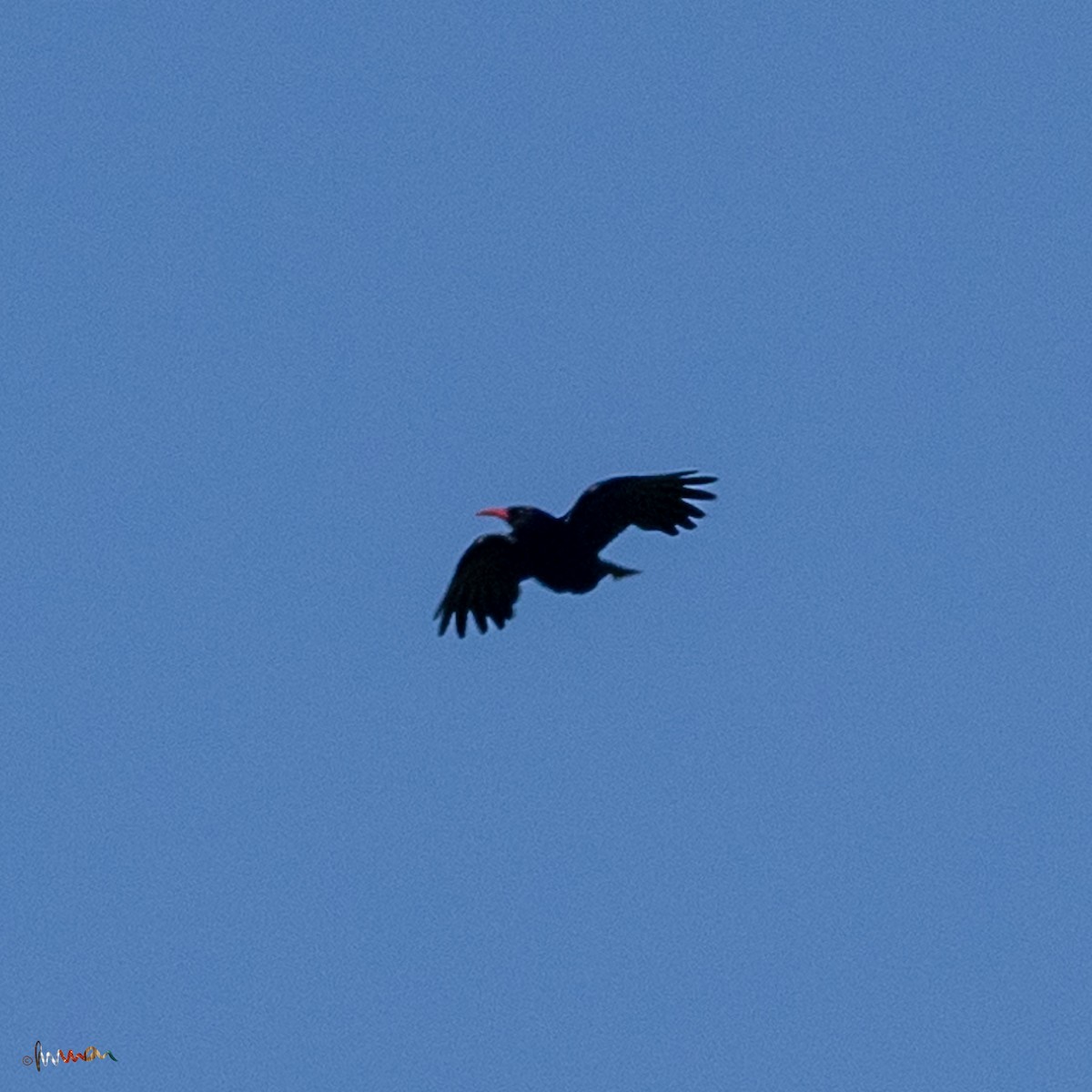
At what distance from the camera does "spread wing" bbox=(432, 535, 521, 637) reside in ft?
81.9

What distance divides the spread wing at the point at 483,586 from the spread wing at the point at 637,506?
0.86m

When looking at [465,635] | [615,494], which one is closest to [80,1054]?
[465,635]

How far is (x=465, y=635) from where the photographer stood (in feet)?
83.6

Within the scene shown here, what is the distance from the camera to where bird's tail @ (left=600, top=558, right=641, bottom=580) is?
24516mm

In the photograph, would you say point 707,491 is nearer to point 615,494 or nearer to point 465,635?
point 615,494

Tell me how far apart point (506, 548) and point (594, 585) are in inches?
40.4

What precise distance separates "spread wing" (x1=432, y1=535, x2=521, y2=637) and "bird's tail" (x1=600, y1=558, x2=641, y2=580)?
102 centimetres

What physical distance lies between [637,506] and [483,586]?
1902 millimetres

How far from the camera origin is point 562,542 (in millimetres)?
24625

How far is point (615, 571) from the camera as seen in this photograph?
24594mm

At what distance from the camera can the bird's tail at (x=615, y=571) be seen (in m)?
24.5

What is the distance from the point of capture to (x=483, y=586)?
1000 inches

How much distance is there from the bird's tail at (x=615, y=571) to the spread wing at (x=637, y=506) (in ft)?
1.25

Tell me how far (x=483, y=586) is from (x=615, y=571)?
5.38 feet
